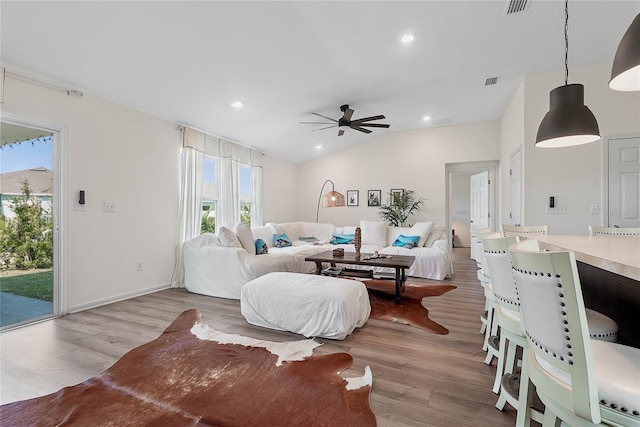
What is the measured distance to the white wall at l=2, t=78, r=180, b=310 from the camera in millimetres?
3227

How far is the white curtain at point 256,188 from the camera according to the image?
6.22 metres

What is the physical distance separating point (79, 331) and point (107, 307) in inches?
29.3

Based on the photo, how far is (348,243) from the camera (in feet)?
20.2

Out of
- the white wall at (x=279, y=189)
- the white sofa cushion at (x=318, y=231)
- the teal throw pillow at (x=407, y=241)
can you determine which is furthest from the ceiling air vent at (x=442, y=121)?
the white wall at (x=279, y=189)

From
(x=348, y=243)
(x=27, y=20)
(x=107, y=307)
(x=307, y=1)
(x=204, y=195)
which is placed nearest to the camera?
(x=27, y=20)

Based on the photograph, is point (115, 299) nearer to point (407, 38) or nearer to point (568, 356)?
point (568, 356)

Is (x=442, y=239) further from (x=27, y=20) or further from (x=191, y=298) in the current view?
(x=27, y=20)

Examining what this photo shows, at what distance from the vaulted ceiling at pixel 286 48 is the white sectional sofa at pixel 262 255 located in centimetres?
201

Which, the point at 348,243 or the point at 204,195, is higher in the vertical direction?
the point at 204,195

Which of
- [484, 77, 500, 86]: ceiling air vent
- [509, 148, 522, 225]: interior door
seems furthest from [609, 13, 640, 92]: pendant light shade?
[509, 148, 522, 225]: interior door

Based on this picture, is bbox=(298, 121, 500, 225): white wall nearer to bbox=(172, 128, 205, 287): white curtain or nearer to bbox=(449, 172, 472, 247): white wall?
bbox=(449, 172, 472, 247): white wall

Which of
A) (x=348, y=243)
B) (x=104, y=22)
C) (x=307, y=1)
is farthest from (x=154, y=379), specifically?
(x=348, y=243)

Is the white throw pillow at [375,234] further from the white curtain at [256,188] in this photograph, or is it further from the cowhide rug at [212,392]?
the cowhide rug at [212,392]

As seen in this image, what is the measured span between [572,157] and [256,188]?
5.34 meters
